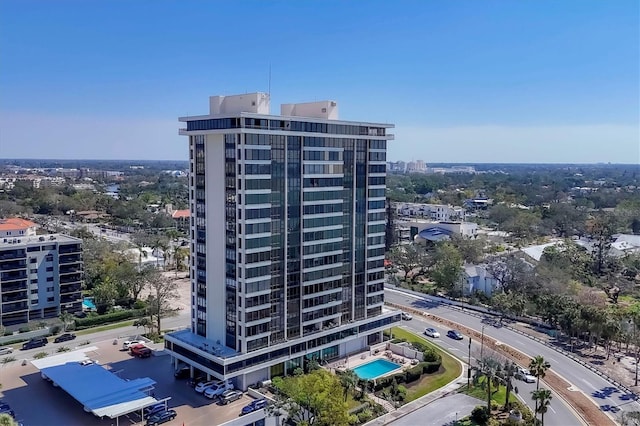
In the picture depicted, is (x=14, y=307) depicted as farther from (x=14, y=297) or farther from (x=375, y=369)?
(x=375, y=369)

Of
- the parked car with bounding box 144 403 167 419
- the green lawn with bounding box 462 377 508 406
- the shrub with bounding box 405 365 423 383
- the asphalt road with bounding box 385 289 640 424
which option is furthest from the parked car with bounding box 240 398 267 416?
the asphalt road with bounding box 385 289 640 424

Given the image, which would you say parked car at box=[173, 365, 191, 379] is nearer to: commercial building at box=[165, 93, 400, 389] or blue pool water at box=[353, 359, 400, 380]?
commercial building at box=[165, 93, 400, 389]

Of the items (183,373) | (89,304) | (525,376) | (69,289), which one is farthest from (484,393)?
(89,304)

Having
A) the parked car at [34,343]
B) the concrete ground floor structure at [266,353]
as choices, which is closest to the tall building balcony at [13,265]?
the parked car at [34,343]

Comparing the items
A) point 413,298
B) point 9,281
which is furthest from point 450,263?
point 9,281

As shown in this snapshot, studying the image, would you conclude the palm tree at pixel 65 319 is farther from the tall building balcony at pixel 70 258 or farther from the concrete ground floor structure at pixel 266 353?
the concrete ground floor structure at pixel 266 353

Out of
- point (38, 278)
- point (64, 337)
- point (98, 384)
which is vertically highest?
point (38, 278)
